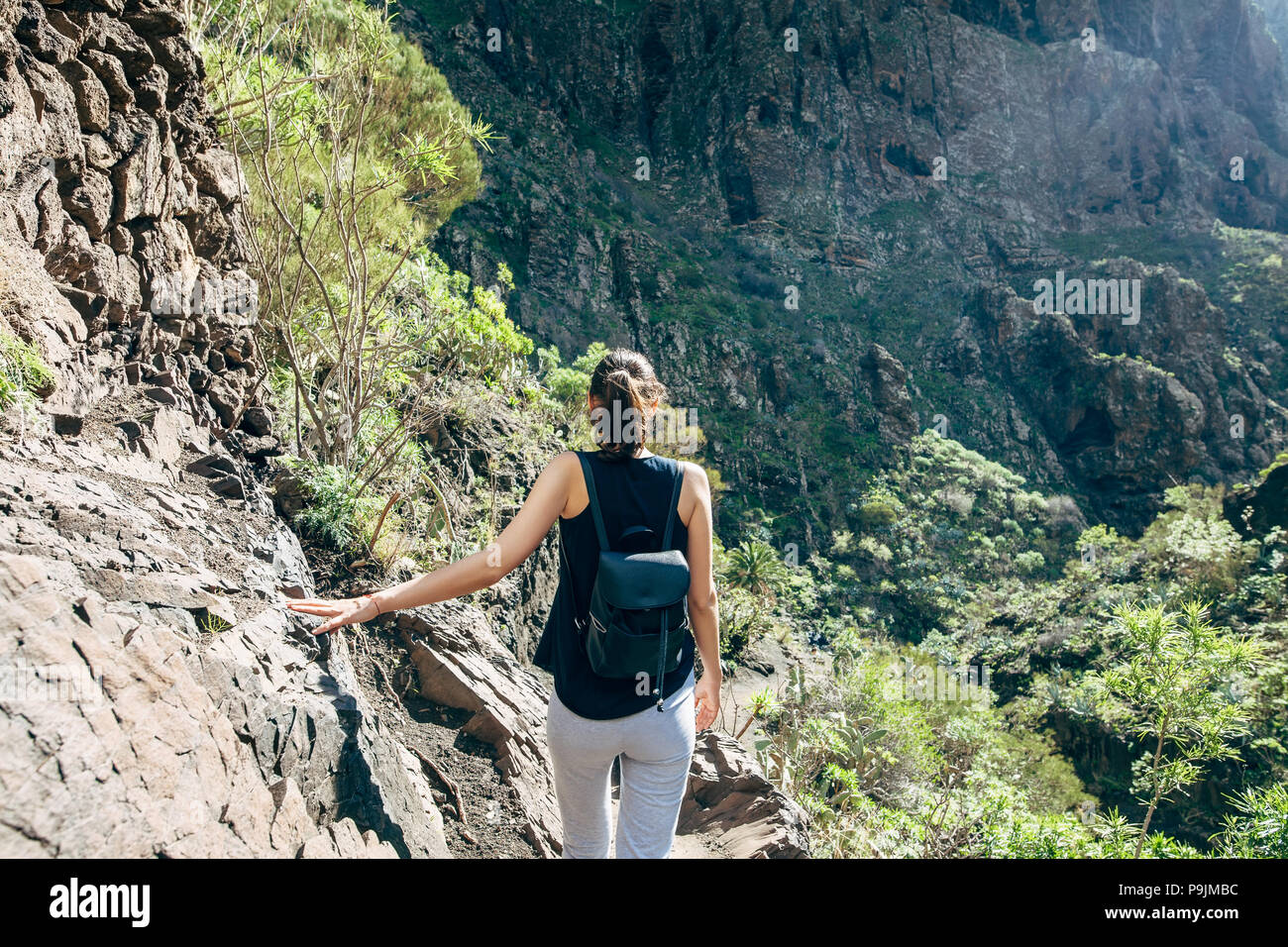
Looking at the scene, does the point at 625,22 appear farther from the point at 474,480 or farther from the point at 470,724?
the point at 470,724

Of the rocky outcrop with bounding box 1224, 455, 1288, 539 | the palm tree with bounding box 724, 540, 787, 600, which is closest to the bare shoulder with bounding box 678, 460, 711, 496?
the palm tree with bounding box 724, 540, 787, 600

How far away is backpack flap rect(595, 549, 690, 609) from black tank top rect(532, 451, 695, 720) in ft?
0.27

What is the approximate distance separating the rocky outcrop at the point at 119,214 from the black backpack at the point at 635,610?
102 inches

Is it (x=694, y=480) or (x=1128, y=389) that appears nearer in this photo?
(x=694, y=480)

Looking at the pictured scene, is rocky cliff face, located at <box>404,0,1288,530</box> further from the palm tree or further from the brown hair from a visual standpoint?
the brown hair

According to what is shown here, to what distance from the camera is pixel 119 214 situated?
11.7ft

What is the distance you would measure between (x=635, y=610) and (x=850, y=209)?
175 ft

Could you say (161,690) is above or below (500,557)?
below

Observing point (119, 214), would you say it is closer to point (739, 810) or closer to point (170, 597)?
point (170, 597)

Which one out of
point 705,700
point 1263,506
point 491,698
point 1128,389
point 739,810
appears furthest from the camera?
point 1128,389

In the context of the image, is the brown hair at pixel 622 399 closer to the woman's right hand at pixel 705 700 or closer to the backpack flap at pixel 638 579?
the backpack flap at pixel 638 579

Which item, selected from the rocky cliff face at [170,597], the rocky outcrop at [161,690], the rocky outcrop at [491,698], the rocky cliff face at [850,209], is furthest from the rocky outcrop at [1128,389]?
the rocky outcrop at [161,690]

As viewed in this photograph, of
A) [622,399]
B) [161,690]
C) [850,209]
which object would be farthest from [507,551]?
[850,209]
